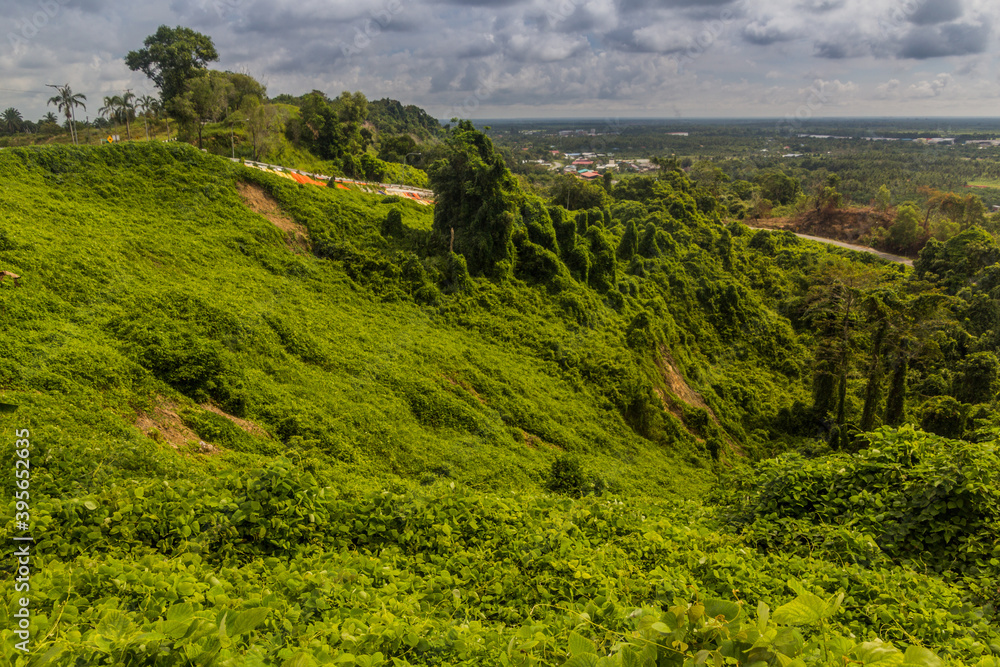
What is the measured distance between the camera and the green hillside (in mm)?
3289

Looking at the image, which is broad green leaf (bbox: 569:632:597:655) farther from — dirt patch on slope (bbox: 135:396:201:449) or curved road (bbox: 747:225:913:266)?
curved road (bbox: 747:225:913:266)

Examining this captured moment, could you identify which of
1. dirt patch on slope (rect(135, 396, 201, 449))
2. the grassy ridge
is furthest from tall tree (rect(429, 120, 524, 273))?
dirt patch on slope (rect(135, 396, 201, 449))

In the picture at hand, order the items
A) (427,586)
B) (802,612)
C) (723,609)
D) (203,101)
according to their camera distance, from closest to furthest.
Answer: (802,612) → (723,609) → (427,586) → (203,101)

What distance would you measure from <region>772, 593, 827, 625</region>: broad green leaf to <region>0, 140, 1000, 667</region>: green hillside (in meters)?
0.02

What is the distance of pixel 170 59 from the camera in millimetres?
41469

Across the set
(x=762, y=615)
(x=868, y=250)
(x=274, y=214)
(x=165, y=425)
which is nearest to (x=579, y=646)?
(x=762, y=615)

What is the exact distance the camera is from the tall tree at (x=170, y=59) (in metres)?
41.5

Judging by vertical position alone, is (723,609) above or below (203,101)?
below

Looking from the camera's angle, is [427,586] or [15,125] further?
[15,125]

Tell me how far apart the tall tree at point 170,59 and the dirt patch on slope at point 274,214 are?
1148 inches

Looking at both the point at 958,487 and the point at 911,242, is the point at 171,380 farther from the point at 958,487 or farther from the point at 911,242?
the point at 911,242

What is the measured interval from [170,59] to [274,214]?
32671 millimetres

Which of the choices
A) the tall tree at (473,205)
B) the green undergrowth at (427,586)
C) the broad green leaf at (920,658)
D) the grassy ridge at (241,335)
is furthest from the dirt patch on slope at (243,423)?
the tall tree at (473,205)

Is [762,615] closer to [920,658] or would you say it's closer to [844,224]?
[920,658]
